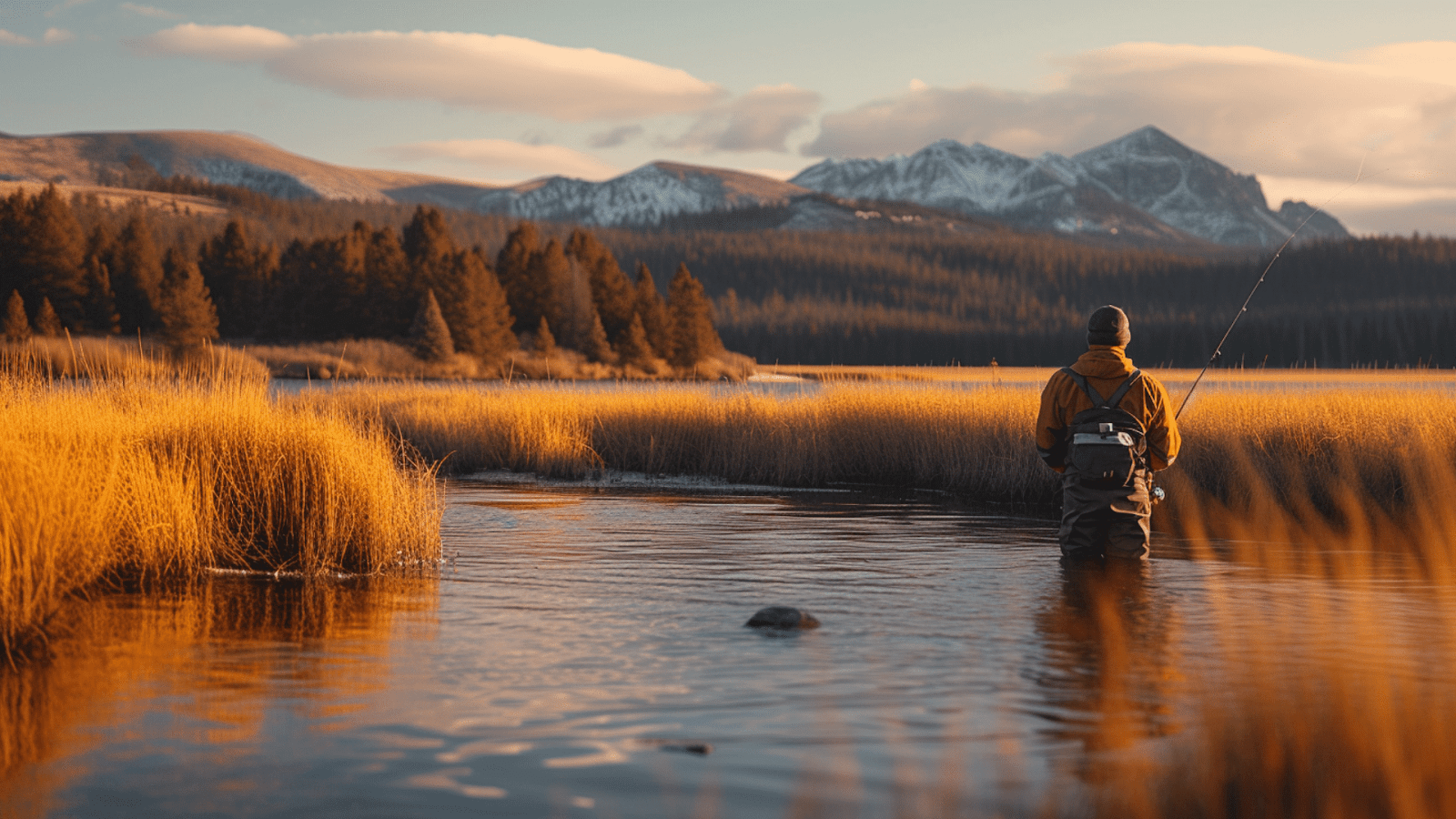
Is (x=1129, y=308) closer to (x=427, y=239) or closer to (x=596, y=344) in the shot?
(x=596, y=344)

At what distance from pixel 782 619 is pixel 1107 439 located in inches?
122

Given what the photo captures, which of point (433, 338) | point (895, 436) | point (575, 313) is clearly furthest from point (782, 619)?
point (575, 313)

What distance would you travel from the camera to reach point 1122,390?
34.5ft

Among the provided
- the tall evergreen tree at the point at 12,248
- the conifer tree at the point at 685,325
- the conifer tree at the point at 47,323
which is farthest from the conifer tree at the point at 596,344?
the tall evergreen tree at the point at 12,248

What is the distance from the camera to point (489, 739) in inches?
255

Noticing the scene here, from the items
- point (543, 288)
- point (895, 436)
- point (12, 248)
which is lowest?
point (895, 436)

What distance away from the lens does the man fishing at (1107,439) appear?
10.5 meters

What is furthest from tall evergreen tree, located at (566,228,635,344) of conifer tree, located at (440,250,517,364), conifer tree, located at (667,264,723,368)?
conifer tree, located at (440,250,517,364)

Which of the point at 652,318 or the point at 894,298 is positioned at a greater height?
the point at 894,298

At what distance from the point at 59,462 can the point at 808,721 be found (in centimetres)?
571

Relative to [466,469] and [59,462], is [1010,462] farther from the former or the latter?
[59,462]

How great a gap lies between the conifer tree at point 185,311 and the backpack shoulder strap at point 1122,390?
76146mm

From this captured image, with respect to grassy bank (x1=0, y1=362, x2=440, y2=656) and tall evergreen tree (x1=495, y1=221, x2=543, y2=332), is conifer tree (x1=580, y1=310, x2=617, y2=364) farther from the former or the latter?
grassy bank (x1=0, y1=362, x2=440, y2=656)

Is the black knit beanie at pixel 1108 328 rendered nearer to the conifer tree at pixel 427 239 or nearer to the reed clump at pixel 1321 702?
the reed clump at pixel 1321 702
